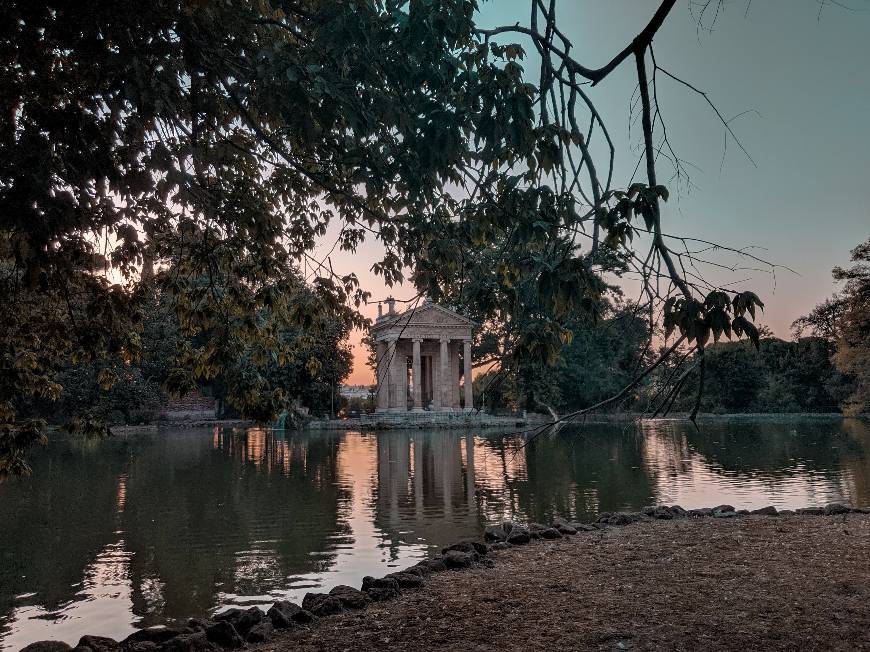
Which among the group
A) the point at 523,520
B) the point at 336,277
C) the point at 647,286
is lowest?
the point at 523,520

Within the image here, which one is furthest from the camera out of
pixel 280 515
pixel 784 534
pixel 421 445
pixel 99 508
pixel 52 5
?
pixel 421 445

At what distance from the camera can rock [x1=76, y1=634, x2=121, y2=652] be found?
4.97 m

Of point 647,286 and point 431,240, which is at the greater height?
point 431,240

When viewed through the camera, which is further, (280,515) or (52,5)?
(280,515)

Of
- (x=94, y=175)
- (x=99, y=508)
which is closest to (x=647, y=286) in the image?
(x=94, y=175)

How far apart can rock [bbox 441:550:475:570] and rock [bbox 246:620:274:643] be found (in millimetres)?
2301

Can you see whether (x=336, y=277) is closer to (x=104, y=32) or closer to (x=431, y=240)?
(x=431, y=240)

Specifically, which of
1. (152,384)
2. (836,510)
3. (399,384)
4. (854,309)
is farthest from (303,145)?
(399,384)

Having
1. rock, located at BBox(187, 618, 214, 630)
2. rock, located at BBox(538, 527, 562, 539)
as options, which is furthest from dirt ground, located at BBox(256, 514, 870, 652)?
rock, located at BBox(187, 618, 214, 630)

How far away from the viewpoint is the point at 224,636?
16.5 feet

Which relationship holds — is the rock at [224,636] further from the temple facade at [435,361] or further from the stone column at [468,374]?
the stone column at [468,374]

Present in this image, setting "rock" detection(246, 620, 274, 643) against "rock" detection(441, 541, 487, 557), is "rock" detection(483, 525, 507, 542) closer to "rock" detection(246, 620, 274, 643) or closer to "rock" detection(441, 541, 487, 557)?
"rock" detection(441, 541, 487, 557)

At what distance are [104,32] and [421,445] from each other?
2689cm

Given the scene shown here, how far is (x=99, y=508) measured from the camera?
42.1 feet
